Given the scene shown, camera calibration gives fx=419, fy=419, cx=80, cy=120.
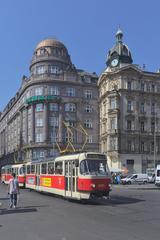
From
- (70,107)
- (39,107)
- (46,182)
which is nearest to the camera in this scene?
(46,182)

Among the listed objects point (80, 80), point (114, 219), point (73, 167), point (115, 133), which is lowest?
point (114, 219)

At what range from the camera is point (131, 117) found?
73938 mm

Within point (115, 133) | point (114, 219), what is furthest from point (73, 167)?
point (115, 133)

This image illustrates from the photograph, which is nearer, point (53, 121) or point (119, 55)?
point (119, 55)

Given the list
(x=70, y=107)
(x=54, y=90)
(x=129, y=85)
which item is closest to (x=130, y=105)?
(x=129, y=85)

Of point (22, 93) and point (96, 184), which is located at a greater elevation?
point (22, 93)

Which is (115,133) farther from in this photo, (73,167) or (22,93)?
(73,167)

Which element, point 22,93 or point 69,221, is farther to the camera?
point 22,93

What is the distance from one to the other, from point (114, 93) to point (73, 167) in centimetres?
5089

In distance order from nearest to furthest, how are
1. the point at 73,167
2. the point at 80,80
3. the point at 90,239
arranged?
the point at 90,239 → the point at 73,167 → the point at 80,80

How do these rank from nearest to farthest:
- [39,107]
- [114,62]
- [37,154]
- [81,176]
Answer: [81,176] → [114,62] → [37,154] → [39,107]

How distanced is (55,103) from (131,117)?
52.1 ft

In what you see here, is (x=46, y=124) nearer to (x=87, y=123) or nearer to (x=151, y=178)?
(x=87, y=123)

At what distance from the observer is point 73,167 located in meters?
23.4
